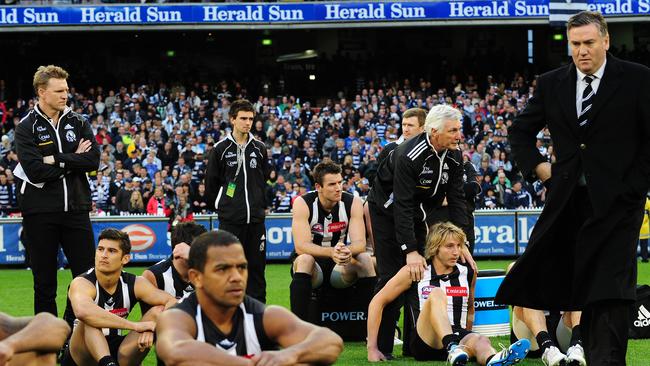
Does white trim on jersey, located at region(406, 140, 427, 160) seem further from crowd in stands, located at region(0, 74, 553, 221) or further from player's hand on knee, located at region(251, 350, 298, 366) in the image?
crowd in stands, located at region(0, 74, 553, 221)

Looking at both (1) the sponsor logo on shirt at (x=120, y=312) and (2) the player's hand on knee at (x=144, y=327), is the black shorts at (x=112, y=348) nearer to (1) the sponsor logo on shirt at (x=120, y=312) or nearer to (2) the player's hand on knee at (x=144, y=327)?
(1) the sponsor logo on shirt at (x=120, y=312)

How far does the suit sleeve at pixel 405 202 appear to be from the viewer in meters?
8.92

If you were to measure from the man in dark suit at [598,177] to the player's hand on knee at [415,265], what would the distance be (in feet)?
8.18

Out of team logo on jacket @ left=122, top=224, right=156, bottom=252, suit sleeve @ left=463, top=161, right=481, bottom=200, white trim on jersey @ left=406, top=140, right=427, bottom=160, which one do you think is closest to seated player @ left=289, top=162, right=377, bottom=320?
white trim on jersey @ left=406, top=140, right=427, bottom=160

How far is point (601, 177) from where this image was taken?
242 inches

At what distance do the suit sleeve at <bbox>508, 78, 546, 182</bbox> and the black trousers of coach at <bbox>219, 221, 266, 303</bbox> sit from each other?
16.8ft

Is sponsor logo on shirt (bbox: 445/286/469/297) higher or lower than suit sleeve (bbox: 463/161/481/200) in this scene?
lower

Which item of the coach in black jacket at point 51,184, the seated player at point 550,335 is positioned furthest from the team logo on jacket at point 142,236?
the seated player at point 550,335

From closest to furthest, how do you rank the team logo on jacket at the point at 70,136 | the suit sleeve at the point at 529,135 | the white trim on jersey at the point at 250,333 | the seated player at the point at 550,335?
1. the white trim on jersey at the point at 250,333
2. the suit sleeve at the point at 529,135
3. the seated player at the point at 550,335
4. the team logo on jacket at the point at 70,136

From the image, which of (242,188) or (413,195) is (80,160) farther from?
(413,195)

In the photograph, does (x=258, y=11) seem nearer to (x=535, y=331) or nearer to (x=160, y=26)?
(x=160, y=26)

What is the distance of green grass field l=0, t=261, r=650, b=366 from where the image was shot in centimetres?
913

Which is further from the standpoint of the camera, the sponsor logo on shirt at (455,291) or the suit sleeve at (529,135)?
the sponsor logo on shirt at (455,291)

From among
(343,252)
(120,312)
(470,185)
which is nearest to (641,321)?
(470,185)
